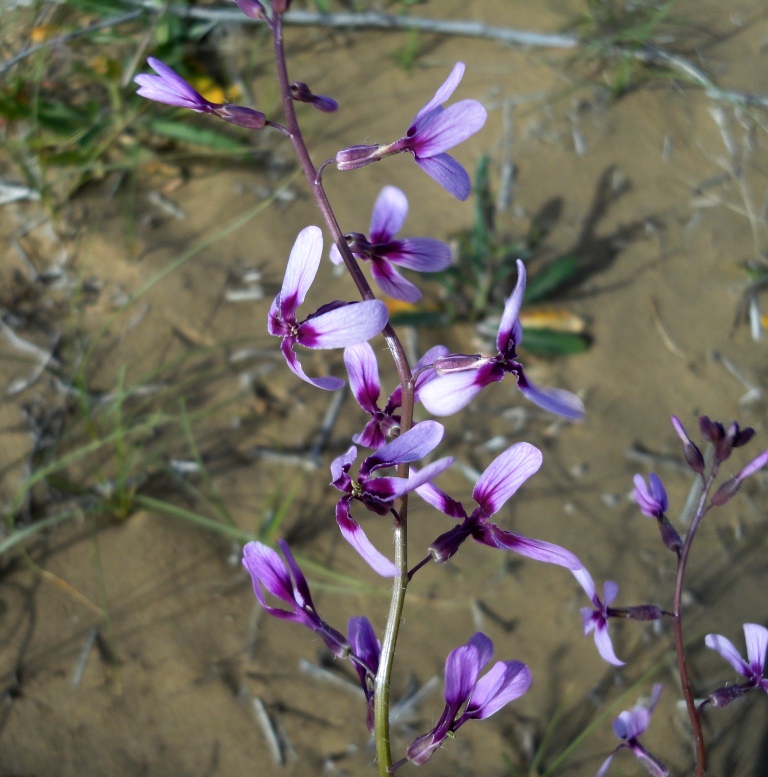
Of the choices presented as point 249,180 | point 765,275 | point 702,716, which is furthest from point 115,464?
point 765,275

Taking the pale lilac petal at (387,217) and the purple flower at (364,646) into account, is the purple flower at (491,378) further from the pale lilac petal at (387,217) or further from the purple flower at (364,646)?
the purple flower at (364,646)

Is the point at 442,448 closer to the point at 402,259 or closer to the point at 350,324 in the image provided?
the point at 402,259

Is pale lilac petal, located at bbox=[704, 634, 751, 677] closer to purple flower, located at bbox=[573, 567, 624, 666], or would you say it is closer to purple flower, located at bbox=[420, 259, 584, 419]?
purple flower, located at bbox=[573, 567, 624, 666]

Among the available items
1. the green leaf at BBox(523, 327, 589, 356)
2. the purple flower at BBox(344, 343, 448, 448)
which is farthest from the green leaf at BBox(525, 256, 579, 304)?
the purple flower at BBox(344, 343, 448, 448)

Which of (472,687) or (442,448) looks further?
(442,448)

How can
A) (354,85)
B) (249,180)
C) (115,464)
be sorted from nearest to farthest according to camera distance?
(115,464) → (249,180) → (354,85)

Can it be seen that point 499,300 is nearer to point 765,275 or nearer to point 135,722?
point 765,275

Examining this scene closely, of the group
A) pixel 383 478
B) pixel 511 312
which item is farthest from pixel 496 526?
pixel 511 312
